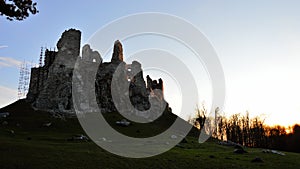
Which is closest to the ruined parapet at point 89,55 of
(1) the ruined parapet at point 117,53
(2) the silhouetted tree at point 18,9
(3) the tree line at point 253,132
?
(1) the ruined parapet at point 117,53

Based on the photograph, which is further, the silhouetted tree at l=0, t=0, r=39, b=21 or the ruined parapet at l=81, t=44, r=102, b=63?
the ruined parapet at l=81, t=44, r=102, b=63

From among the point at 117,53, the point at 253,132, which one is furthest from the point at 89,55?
the point at 253,132

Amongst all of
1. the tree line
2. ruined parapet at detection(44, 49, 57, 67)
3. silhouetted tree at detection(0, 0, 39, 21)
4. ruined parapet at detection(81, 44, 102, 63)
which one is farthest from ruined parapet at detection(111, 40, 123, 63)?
silhouetted tree at detection(0, 0, 39, 21)

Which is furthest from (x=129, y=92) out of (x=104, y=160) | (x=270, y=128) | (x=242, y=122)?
(x=104, y=160)

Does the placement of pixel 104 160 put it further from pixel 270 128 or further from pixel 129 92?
pixel 270 128

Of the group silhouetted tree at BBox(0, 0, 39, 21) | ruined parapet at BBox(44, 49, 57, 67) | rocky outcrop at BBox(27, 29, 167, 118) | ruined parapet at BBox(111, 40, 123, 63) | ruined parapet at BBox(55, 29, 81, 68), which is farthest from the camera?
ruined parapet at BBox(111, 40, 123, 63)

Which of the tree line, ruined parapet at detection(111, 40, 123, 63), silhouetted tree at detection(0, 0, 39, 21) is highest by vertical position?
ruined parapet at detection(111, 40, 123, 63)

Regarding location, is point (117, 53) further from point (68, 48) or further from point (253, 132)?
point (253, 132)

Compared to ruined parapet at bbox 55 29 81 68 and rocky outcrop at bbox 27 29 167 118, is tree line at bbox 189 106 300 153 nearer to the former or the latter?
rocky outcrop at bbox 27 29 167 118

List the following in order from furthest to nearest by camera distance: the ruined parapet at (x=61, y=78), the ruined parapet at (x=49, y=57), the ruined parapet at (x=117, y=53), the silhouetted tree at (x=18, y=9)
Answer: the ruined parapet at (x=117, y=53) < the ruined parapet at (x=49, y=57) < the ruined parapet at (x=61, y=78) < the silhouetted tree at (x=18, y=9)

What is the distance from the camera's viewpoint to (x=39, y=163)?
29.4 meters

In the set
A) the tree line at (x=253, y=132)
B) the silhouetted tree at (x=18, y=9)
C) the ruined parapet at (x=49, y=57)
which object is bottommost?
the tree line at (x=253, y=132)

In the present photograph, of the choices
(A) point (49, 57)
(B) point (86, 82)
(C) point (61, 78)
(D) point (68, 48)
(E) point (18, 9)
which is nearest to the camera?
(E) point (18, 9)

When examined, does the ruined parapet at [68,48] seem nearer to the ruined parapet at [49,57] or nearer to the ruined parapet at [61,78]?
Result: the ruined parapet at [61,78]
